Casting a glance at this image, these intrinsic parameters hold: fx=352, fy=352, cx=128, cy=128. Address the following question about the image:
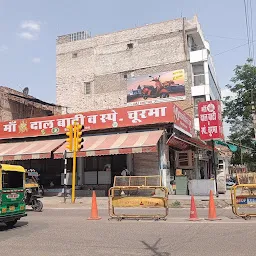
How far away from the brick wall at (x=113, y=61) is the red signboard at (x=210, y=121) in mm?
14460

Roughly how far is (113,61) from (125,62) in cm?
171

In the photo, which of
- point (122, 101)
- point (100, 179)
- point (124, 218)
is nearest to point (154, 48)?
point (122, 101)

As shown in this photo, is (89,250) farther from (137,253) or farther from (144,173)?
(144,173)

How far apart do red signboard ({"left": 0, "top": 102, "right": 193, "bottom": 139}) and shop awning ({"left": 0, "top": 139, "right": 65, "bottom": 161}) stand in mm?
836

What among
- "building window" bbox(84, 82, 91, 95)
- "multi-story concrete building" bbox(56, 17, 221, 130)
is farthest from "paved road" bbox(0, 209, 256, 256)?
"building window" bbox(84, 82, 91, 95)

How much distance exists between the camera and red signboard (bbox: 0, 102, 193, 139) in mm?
21766

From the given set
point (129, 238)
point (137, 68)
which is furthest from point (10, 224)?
point (137, 68)

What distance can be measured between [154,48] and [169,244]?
3481cm

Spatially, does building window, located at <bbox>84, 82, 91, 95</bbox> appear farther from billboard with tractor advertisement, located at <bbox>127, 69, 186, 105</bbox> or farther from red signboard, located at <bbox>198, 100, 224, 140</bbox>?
red signboard, located at <bbox>198, 100, 224, 140</bbox>

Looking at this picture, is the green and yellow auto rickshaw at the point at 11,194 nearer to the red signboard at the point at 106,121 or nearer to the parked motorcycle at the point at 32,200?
the parked motorcycle at the point at 32,200

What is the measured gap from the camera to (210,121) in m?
22.0

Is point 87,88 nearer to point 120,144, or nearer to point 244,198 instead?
point 120,144

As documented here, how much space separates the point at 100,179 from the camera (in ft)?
78.3

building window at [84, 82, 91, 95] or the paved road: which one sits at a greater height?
building window at [84, 82, 91, 95]
